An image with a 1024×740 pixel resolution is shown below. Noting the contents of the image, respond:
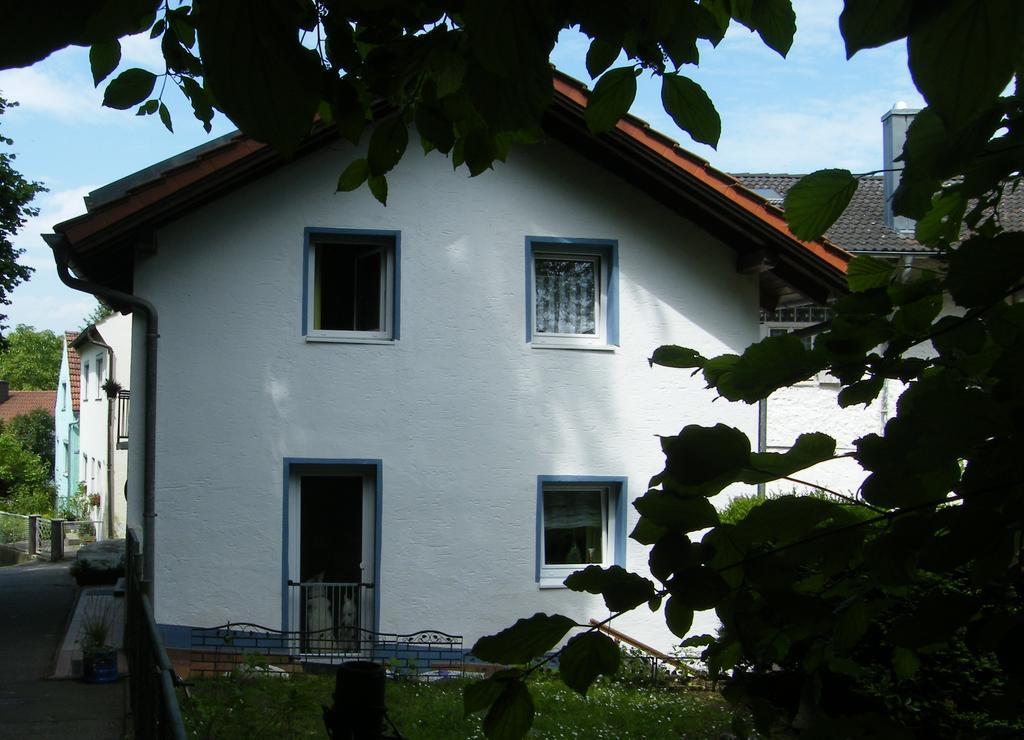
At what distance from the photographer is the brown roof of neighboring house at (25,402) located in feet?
255

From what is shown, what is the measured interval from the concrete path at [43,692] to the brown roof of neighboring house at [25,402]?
6693cm

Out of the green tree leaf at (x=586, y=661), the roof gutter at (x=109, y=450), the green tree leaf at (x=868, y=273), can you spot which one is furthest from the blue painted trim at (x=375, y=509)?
the roof gutter at (x=109, y=450)

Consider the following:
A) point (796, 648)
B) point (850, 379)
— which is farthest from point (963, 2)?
point (796, 648)

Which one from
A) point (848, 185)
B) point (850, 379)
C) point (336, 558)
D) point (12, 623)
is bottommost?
point (12, 623)

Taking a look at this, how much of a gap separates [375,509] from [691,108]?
994cm

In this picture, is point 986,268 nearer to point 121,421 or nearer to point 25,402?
point 121,421

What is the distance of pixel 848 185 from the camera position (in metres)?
1.76

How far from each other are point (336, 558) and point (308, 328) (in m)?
2.42

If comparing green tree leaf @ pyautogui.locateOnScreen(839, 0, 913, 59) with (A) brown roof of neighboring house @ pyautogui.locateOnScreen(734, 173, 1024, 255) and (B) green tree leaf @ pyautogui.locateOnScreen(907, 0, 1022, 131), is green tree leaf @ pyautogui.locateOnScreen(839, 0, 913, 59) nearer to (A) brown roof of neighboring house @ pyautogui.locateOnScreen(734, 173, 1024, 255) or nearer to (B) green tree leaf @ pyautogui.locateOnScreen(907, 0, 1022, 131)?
(B) green tree leaf @ pyautogui.locateOnScreen(907, 0, 1022, 131)

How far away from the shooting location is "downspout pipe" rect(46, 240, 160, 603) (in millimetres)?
10508

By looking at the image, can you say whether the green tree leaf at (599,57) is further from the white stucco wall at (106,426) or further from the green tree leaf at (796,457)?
the white stucco wall at (106,426)

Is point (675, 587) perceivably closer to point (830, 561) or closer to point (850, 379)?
point (830, 561)

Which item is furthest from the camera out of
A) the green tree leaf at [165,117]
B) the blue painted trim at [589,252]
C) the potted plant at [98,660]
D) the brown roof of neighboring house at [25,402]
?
the brown roof of neighboring house at [25,402]

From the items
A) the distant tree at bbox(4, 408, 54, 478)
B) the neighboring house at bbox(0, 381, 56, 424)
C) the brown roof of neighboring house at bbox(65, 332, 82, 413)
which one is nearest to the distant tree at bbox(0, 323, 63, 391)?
the neighboring house at bbox(0, 381, 56, 424)
